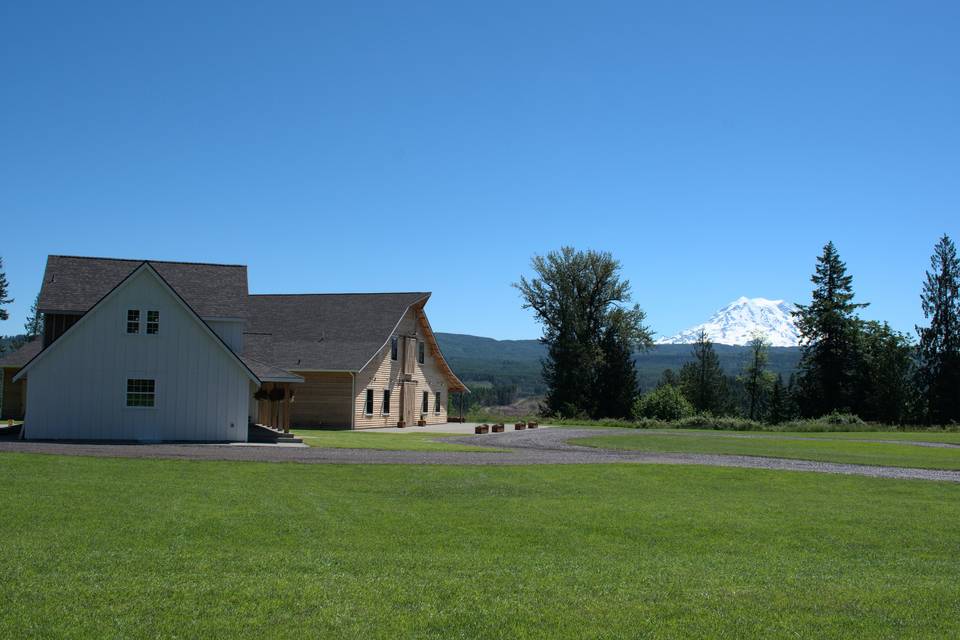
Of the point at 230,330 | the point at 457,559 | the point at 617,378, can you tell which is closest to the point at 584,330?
the point at 617,378

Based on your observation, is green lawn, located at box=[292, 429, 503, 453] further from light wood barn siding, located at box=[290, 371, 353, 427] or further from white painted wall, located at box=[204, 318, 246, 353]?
light wood barn siding, located at box=[290, 371, 353, 427]

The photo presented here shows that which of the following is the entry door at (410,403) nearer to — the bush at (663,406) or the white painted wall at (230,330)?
the white painted wall at (230,330)

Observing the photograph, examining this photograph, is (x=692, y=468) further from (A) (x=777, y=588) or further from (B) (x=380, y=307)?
(B) (x=380, y=307)

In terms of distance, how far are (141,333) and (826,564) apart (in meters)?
24.9

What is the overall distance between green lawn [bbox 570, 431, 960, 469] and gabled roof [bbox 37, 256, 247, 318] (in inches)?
632

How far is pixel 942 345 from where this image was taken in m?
77.0

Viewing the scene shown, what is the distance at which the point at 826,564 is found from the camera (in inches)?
412

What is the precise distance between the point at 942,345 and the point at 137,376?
236ft

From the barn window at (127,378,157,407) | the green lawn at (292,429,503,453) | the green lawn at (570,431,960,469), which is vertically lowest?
the green lawn at (570,431,960,469)

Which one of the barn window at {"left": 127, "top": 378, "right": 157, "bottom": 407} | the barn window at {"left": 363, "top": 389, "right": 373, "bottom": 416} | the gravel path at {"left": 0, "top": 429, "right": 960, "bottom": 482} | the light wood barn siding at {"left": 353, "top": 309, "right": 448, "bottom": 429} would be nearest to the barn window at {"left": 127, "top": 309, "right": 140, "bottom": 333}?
the barn window at {"left": 127, "top": 378, "right": 157, "bottom": 407}

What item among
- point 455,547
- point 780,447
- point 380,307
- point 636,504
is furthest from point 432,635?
point 380,307

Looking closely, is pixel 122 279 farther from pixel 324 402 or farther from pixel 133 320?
pixel 324 402

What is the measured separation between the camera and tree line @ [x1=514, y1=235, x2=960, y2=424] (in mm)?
71625

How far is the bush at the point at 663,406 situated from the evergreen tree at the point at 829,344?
15.6m
